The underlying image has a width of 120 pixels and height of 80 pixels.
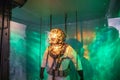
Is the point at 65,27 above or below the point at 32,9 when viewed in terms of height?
below

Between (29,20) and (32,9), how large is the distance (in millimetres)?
220

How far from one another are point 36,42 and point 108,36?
2.77 feet

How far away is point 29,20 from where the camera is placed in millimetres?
2250

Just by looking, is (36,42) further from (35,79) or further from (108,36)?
(108,36)

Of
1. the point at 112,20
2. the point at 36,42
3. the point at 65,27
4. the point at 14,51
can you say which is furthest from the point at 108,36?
the point at 14,51

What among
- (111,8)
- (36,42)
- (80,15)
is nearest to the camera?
(111,8)

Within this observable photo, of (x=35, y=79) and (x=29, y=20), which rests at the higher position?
(x=29, y=20)

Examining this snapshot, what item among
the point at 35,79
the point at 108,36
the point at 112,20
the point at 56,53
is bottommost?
the point at 35,79

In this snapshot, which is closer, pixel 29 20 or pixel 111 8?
pixel 111 8

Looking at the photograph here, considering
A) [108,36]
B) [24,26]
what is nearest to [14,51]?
[24,26]

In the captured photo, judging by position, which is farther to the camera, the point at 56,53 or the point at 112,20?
the point at 112,20

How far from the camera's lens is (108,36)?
2158 mm

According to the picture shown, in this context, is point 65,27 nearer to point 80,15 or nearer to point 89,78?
point 80,15

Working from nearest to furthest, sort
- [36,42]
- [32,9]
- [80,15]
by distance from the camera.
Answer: [32,9] → [80,15] → [36,42]
